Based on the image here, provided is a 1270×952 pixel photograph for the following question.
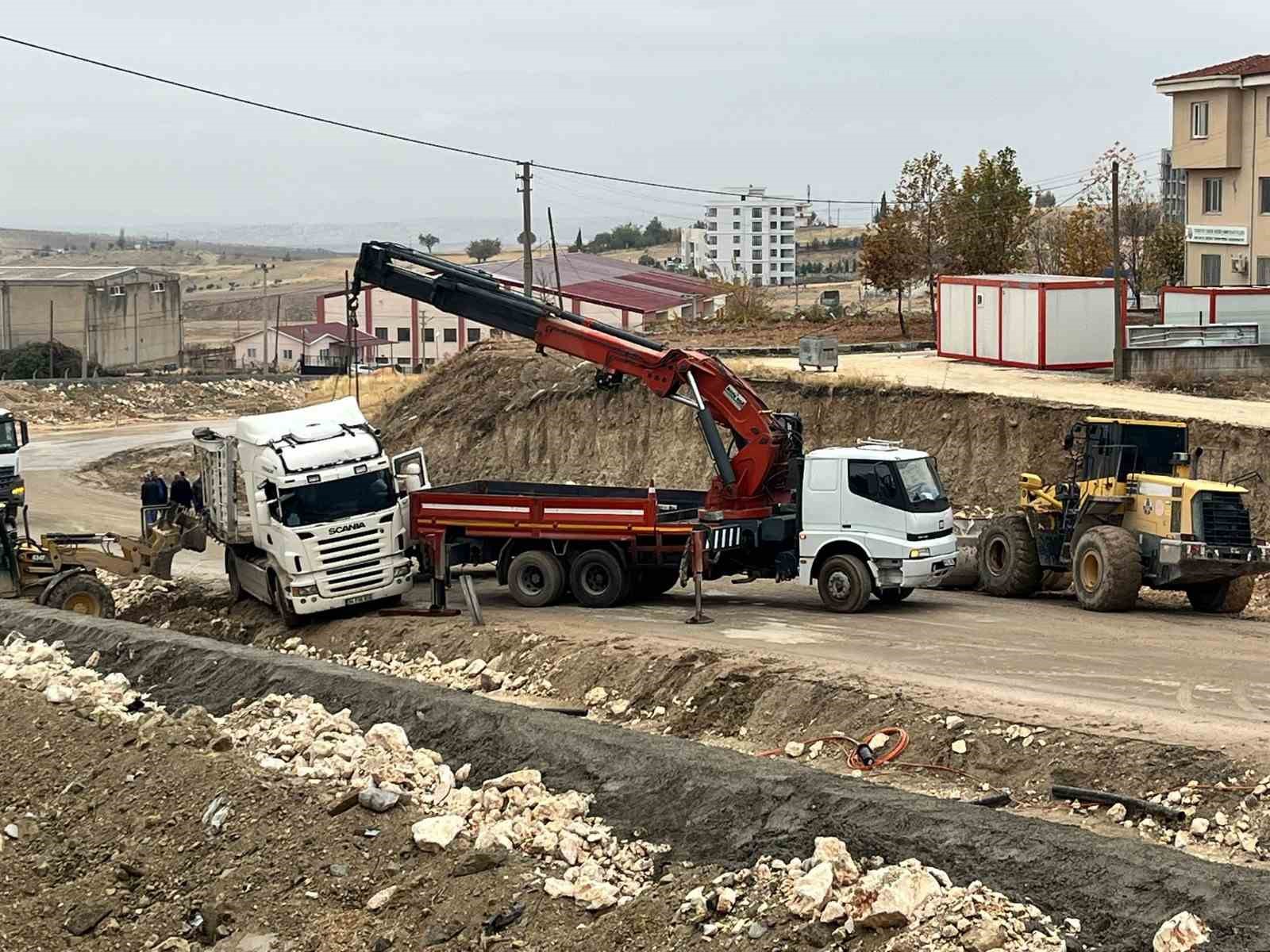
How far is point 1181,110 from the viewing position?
57.5 meters

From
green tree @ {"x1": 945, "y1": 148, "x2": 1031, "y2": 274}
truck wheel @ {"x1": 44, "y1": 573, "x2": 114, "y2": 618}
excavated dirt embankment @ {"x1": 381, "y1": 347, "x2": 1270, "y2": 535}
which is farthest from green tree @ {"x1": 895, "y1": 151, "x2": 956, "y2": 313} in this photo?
truck wheel @ {"x1": 44, "y1": 573, "x2": 114, "y2": 618}

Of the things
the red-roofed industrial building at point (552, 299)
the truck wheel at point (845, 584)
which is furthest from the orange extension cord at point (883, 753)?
the red-roofed industrial building at point (552, 299)

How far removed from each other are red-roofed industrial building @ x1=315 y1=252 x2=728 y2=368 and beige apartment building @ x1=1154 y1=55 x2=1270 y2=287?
29.3 m

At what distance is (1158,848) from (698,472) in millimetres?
27007

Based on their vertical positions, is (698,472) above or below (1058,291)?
below

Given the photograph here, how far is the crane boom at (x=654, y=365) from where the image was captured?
1001 inches

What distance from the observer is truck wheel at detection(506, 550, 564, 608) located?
80.6ft

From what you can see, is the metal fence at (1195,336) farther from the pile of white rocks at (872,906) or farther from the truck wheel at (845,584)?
the pile of white rocks at (872,906)

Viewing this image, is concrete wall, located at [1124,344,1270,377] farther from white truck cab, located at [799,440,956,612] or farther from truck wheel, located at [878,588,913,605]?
white truck cab, located at [799,440,956,612]

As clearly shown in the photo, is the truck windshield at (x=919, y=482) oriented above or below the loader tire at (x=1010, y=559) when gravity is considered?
above

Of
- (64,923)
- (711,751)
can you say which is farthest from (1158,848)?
(64,923)

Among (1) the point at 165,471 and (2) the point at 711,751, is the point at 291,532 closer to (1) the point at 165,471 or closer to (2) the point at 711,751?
(2) the point at 711,751

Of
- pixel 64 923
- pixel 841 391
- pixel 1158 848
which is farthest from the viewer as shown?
pixel 841 391

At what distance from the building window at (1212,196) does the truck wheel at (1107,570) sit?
36.9 metres
